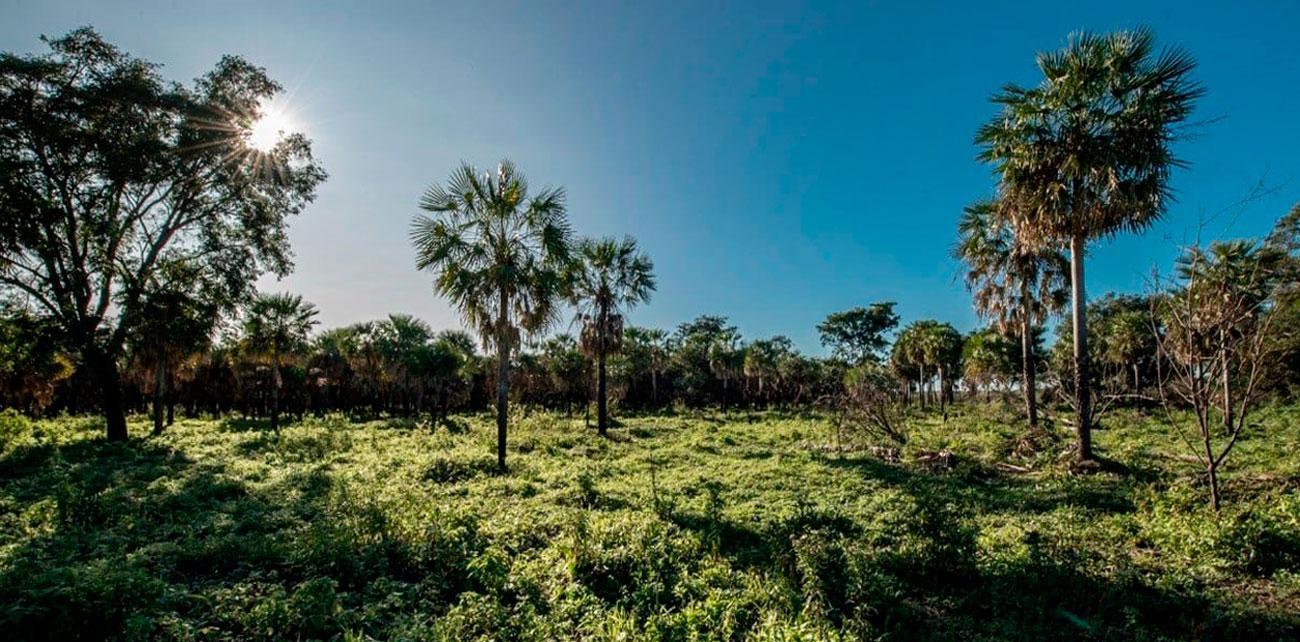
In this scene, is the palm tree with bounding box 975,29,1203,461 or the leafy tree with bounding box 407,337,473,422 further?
the leafy tree with bounding box 407,337,473,422

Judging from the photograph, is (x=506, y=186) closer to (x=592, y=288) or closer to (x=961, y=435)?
(x=592, y=288)

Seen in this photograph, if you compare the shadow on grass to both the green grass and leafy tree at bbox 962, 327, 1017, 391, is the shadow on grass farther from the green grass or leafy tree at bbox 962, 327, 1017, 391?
leafy tree at bbox 962, 327, 1017, 391

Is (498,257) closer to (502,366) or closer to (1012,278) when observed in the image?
(502,366)

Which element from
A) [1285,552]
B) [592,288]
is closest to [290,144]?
[592,288]

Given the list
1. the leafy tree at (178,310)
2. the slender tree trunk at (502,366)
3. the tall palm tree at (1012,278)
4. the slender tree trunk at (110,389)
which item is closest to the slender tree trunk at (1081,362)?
the tall palm tree at (1012,278)

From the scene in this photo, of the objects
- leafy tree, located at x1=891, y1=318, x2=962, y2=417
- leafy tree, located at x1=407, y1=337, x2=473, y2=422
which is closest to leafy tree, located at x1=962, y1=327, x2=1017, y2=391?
leafy tree, located at x1=891, y1=318, x2=962, y2=417

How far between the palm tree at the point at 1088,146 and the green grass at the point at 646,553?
21.3 ft

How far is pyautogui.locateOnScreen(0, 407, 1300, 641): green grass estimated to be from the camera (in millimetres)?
5730

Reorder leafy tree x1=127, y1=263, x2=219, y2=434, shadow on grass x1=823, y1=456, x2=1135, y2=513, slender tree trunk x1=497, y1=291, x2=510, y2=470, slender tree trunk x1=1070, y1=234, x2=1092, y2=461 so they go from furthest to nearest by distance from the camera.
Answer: leafy tree x1=127, y1=263, x2=219, y2=434
slender tree trunk x1=497, y1=291, x2=510, y2=470
slender tree trunk x1=1070, y1=234, x2=1092, y2=461
shadow on grass x1=823, y1=456, x2=1135, y2=513

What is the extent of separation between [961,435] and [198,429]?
1425 inches

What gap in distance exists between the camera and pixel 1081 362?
15008 mm


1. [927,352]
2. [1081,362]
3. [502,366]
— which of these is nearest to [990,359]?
[927,352]

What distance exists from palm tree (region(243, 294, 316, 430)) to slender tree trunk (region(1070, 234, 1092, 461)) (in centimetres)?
3588

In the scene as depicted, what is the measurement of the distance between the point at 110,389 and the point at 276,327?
12228 millimetres
